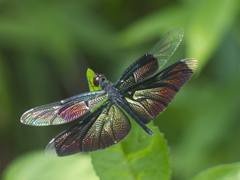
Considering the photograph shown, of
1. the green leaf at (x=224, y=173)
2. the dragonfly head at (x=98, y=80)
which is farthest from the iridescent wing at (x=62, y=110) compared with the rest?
the green leaf at (x=224, y=173)

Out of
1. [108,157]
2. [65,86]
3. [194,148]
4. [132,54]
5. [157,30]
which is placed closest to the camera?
[108,157]

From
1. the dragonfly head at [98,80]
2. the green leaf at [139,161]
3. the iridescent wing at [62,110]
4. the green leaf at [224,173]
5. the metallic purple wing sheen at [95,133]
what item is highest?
the dragonfly head at [98,80]

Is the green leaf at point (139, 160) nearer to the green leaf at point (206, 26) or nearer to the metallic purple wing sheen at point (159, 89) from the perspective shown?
the metallic purple wing sheen at point (159, 89)

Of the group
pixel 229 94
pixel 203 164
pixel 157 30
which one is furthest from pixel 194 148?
pixel 157 30

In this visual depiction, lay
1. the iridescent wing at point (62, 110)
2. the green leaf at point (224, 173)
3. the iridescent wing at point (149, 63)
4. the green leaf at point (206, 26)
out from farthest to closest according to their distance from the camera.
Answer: the green leaf at point (206, 26)
the iridescent wing at point (149, 63)
the iridescent wing at point (62, 110)
the green leaf at point (224, 173)

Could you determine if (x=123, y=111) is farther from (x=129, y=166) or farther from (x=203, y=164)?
(x=203, y=164)

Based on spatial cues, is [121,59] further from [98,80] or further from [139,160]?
[139,160]

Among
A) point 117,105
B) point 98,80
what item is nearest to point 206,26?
point 98,80

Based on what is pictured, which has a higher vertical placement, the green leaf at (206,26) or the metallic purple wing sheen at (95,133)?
the green leaf at (206,26)
